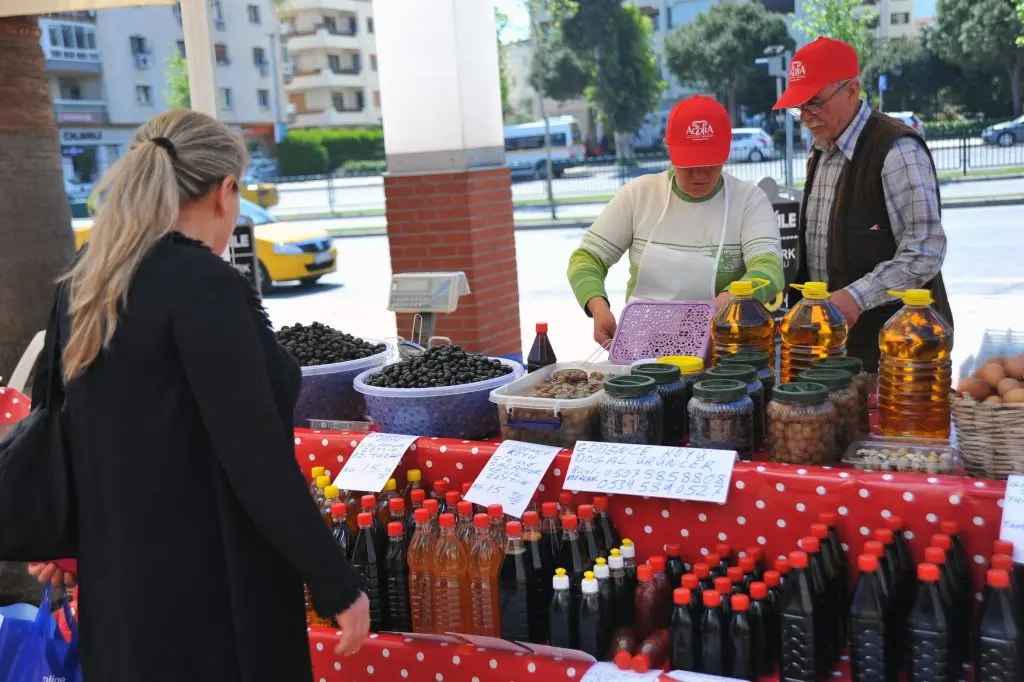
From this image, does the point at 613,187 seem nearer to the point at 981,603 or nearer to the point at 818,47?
the point at 818,47

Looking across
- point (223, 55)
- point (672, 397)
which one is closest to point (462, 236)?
point (672, 397)

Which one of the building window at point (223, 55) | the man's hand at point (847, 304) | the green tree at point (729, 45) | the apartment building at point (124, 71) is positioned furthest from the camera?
the building window at point (223, 55)

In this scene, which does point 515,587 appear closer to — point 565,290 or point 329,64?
point 565,290

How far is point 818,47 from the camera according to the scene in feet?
10.0

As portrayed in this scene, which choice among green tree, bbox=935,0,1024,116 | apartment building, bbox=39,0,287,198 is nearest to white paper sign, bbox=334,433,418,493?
green tree, bbox=935,0,1024,116

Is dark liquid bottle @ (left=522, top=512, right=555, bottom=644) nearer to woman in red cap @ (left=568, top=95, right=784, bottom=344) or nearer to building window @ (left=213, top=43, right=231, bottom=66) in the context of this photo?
woman in red cap @ (left=568, top=95, right=784, bottom=344)

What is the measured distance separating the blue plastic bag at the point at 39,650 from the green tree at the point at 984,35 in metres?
31.5

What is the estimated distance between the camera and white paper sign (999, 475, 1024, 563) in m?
1.68

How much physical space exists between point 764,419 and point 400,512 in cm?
88

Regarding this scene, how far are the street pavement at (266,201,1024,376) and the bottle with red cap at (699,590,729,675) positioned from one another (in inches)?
150

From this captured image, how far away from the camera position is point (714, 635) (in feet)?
6.06

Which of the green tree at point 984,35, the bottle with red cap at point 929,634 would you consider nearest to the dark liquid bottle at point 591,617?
the bottle with red cap at point 929,634

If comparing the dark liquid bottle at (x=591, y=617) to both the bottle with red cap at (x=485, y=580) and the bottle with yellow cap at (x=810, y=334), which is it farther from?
the bottle with yellow cap at (x=810, y=334)

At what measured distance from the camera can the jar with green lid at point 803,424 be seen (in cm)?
198
